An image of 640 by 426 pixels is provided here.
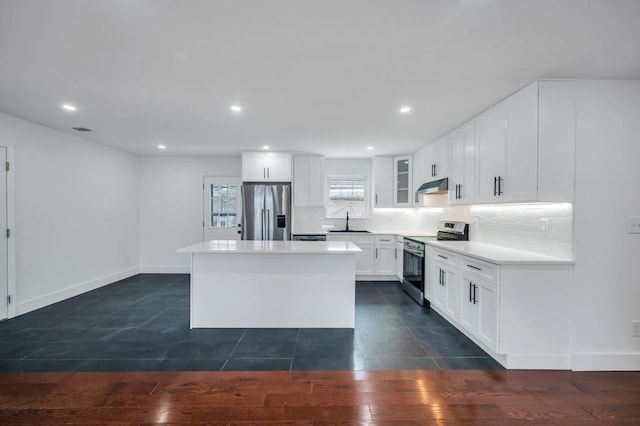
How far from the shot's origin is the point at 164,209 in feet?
19.7

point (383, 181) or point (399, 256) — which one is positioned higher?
point (383, 181)

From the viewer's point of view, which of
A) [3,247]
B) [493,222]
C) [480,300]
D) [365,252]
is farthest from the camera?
[365,252]

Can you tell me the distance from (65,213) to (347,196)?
462 centimetres

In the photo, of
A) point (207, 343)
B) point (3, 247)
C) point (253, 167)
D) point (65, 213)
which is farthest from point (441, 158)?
point (3, 247)

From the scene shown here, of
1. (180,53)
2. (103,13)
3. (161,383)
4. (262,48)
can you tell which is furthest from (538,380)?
(103,13)

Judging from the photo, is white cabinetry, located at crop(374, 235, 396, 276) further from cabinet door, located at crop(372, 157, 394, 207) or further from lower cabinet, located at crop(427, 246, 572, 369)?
lower cabinet, located at crop(427, 246, 572, 369)

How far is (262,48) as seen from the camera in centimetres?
202

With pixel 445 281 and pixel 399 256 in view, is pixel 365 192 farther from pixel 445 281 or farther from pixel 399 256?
pixel 445 281

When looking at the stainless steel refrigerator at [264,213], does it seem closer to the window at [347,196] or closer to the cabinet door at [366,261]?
the window at [347,196]

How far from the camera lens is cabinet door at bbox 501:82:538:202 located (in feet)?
8.20

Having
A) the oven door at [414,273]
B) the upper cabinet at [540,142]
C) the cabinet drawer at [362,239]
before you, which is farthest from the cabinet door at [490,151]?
the cabinet drawer at [362,239]

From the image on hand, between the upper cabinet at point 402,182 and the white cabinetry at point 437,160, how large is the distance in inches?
27.4

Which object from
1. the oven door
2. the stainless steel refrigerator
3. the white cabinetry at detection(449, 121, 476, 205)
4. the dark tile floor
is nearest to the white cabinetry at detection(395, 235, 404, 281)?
the oven door

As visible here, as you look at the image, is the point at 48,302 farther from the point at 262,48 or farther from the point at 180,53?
the point at 262,48
